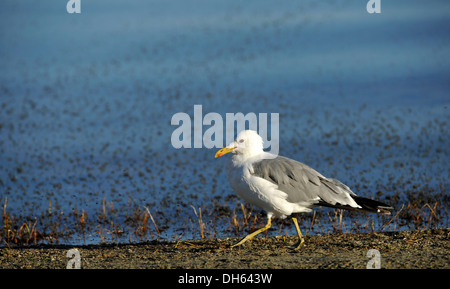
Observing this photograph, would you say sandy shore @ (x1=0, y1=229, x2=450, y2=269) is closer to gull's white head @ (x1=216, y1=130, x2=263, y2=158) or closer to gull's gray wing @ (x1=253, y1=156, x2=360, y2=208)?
gull's gray wing @ (x1=253, y1=156, x2=360, y2=208)

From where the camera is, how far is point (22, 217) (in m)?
10.9

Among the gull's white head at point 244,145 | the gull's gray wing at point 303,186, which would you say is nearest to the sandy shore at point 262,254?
the gull's gray wing at point 303,186

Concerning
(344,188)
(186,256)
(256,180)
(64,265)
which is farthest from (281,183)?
(64,265)

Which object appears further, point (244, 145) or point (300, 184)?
point (244, 145)

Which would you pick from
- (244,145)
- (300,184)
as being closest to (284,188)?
(300,184)

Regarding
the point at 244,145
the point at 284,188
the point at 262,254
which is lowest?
the point at 262,254

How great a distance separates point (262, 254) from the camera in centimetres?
761

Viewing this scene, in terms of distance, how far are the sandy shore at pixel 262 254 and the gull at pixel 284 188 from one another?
14.5 inches

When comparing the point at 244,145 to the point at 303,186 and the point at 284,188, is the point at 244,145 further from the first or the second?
the point at 303,186

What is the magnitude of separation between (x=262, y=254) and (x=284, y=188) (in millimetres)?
977

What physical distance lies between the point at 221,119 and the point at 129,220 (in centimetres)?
497

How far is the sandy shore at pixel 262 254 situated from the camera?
6980mm
